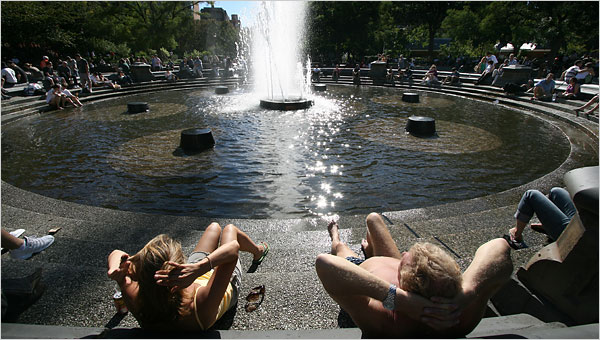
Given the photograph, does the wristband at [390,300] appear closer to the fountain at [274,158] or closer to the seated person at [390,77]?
the fountain at [274,158]

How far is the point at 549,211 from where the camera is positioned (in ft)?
11.2

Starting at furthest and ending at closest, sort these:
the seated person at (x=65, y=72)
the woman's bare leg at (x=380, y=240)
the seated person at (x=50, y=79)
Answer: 1. the seated person at (x=65, y=72)
2. the seated person at (x=50, y=79)
3. the woman's bare leg at (x=380, y=240)

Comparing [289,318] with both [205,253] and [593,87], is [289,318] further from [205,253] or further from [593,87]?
[593,87]

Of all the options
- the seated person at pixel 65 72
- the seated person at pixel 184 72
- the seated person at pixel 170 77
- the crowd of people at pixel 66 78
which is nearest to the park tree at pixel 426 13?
the seated person at pixel 184 72

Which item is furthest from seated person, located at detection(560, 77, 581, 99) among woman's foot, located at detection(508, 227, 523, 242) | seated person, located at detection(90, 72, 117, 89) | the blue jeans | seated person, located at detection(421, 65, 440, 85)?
seated person, located at detection(90, 72, 117, 89)

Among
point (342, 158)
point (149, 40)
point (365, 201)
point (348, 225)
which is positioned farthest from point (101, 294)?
point (149, 40)

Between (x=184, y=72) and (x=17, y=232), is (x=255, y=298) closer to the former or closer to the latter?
(x=17, y=232)

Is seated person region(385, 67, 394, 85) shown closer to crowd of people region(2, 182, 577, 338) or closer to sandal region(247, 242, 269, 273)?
sandal region(247, 242, 269, 273)

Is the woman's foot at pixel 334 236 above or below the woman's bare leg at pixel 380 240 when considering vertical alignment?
below

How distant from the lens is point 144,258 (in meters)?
2.31

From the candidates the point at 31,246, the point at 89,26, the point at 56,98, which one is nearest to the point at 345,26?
the point at 89,26

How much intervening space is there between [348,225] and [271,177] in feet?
9.30

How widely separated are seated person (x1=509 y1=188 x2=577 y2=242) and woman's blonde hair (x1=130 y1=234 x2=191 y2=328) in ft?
11.4

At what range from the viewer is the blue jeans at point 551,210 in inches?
131
